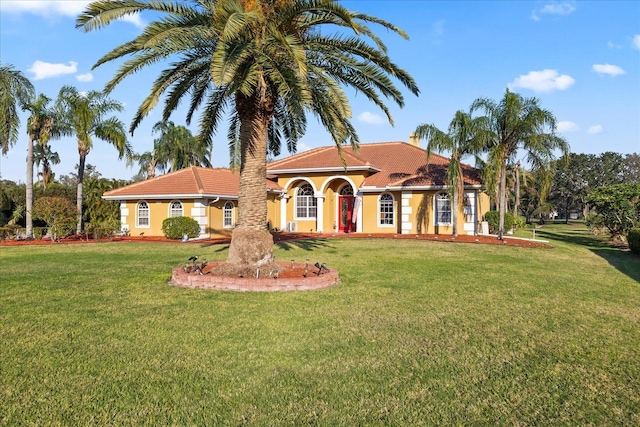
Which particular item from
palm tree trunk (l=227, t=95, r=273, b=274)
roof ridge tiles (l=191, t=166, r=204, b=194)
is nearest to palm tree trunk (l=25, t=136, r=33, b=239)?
roof ridge tiles (l=191, t=166, r=204, b=194)

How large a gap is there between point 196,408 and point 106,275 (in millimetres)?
8572

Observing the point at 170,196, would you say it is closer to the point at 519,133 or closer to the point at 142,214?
the point at 142,214

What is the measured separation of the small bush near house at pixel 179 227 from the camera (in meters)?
23.9

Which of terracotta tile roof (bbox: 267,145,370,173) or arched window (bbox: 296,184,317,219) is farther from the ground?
terracotta tile roof (bbox: 267,145,370,173)

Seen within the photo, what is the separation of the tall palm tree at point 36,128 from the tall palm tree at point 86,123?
26.6 inches

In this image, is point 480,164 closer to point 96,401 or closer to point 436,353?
point 436,353

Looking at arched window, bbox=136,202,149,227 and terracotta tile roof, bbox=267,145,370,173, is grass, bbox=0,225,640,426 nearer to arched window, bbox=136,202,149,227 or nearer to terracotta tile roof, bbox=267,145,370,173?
arched window, bbox=136,202,149,227

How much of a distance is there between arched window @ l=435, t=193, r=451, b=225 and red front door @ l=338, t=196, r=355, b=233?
5696 mm

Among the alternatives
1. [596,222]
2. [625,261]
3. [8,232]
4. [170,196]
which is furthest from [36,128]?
[596,222]

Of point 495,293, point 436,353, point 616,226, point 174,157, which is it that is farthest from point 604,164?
point 436,353

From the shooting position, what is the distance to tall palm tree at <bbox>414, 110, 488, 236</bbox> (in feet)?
73.3

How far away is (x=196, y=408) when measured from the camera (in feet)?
13.2

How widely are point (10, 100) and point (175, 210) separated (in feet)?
33.4

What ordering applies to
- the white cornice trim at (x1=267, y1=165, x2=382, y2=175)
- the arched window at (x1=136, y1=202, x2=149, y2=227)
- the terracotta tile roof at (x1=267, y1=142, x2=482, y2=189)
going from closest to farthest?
the terracotta tile roof at (x1=267, y1=142, x2=482, y2=189) → the arched window at (x1=136, y1=202, x2=149, y2=227) → the white cornice trim at (x1=267, y1=165, x2=382, y2=175)
